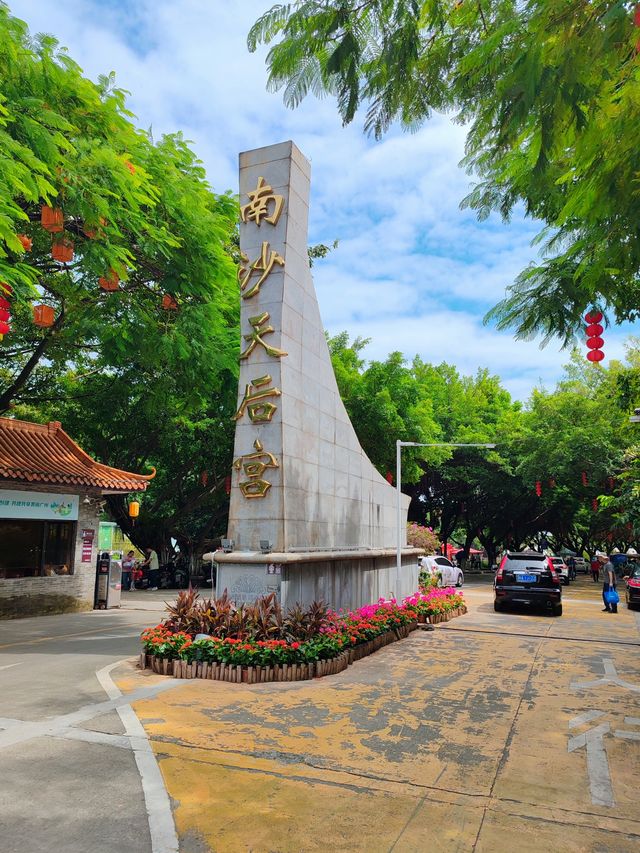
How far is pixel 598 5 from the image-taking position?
3.58 m

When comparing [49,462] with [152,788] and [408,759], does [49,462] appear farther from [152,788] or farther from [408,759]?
[408,759]

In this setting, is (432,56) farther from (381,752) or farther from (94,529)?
(94,529)

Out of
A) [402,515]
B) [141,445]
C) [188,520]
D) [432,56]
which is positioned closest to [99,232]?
[432,56]

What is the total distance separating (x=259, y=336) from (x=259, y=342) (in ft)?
0.44

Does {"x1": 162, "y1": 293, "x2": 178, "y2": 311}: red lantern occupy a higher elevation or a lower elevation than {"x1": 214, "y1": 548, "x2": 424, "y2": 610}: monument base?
higher

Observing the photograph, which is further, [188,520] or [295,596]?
[188,520]

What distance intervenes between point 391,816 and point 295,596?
6014mm

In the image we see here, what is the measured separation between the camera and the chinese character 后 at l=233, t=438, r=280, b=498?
10.5 meters

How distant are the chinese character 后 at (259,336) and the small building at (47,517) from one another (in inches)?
284

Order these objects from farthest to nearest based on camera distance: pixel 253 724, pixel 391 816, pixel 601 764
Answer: pixel 253 724
pixel 601 764
pixel 391 816

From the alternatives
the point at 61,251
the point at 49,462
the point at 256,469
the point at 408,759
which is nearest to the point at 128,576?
the point at 49,462

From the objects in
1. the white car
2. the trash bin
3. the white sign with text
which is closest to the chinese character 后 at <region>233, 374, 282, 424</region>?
the white sign with text

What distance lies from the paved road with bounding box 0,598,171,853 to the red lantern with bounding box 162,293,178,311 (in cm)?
752

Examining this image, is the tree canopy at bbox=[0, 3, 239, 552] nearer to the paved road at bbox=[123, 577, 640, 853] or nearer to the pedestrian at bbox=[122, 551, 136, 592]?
the paved road at bbox=[123, 577, 640, 853]
